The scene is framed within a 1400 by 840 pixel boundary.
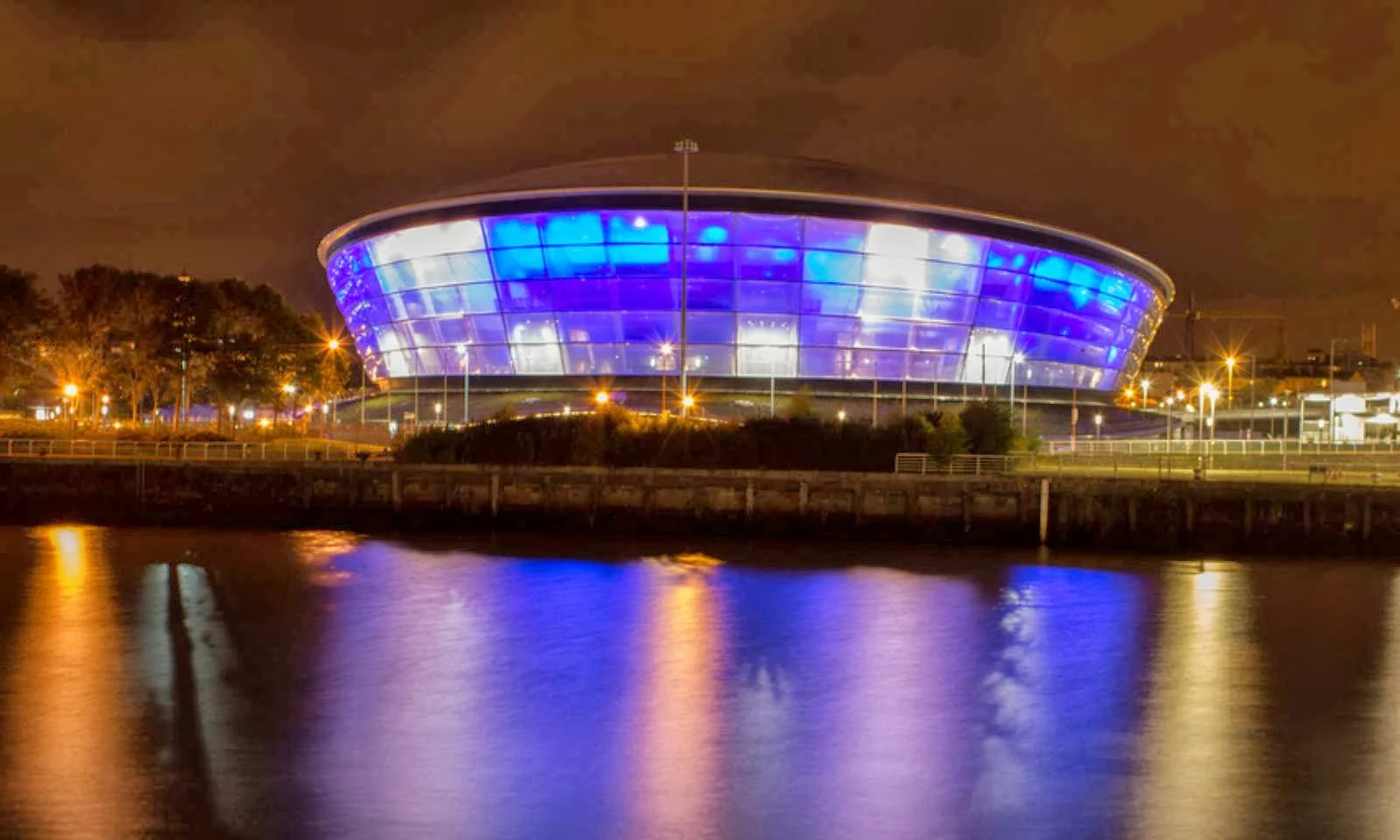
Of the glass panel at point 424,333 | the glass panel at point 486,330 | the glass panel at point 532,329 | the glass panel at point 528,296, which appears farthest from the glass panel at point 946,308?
the glass panel at point 424,333

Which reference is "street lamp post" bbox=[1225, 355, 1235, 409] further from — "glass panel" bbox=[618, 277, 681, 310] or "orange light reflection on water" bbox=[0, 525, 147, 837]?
Result: "orange light reflection on water" bbox=[0, 525, 147, 837]

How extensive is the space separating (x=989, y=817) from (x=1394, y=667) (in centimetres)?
1257

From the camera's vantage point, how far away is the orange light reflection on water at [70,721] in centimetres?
1425

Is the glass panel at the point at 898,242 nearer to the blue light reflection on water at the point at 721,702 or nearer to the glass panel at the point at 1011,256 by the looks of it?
the glass panel at the point at 1011,256

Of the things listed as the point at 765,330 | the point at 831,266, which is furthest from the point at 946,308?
the point at 765,330

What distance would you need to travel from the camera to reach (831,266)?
68.2m

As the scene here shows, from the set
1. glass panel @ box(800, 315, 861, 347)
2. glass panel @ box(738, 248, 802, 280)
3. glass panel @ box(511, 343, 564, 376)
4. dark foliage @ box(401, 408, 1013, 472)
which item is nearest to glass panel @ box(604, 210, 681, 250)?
glass panel @ box(738, 248, 802, 280)

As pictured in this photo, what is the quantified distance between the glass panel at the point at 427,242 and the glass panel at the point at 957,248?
24909 mm

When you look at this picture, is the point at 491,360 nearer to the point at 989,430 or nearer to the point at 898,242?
the point at 898,242

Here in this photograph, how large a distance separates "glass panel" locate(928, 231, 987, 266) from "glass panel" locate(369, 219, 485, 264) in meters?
24.9

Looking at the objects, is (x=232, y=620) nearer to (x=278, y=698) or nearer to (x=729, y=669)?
(x=278, y=698)

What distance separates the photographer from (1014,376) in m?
74.8

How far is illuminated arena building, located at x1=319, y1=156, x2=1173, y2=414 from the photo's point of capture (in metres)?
67.2

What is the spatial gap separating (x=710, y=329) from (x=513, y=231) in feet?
39.4
